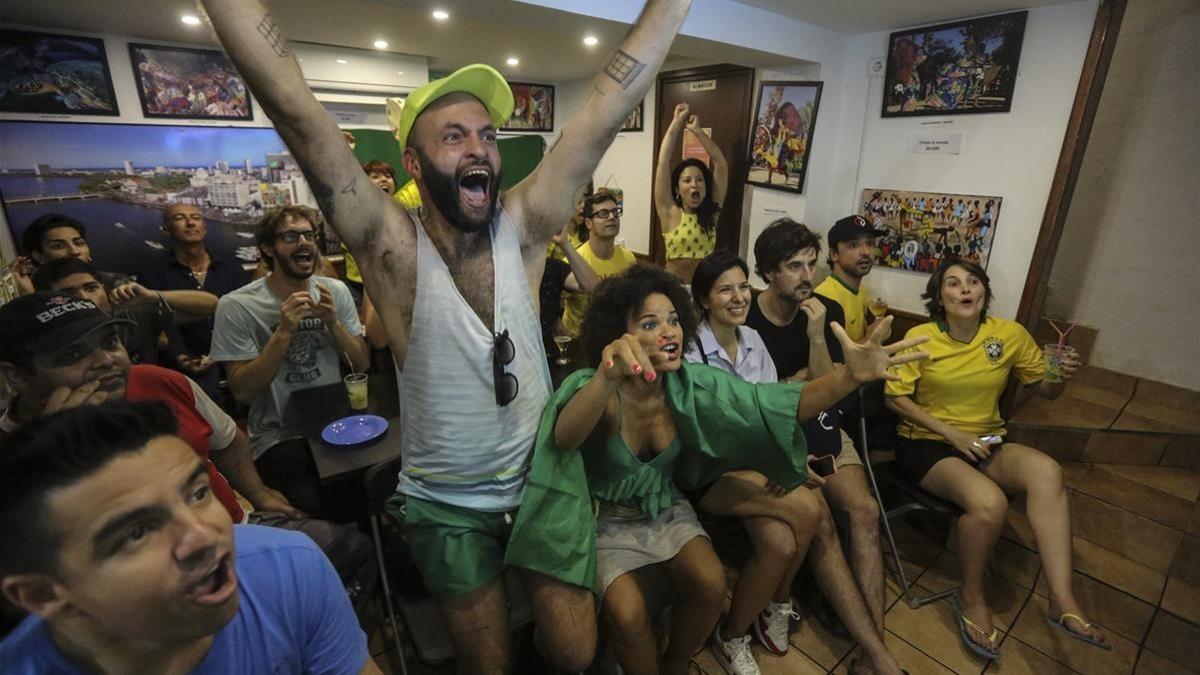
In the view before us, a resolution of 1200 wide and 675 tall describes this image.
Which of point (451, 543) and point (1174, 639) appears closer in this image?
point (451, 543)

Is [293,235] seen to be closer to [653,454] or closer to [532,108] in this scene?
[653,454]

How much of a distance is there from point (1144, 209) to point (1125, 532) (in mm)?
1602

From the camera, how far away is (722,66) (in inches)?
165

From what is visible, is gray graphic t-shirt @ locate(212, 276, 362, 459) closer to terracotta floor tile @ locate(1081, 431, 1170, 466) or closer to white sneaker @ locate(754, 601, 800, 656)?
white sneaker @ locate(754, 601, 800, 656)

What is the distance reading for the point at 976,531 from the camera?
6.43 ft

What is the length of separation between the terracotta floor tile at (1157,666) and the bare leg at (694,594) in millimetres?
1581

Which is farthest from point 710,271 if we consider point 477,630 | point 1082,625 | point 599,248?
point 1082,625

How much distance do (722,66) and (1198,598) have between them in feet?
13.1

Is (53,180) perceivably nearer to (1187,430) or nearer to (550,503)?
(550,503)

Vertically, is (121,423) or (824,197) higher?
(824,197)

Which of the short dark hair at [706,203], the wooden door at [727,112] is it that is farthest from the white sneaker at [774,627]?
the wooden door at [727,112]

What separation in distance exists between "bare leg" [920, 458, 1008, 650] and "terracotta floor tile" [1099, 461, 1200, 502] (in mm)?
1397

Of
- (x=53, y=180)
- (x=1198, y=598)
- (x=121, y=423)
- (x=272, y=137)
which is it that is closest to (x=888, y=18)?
(x=1198, y=598)

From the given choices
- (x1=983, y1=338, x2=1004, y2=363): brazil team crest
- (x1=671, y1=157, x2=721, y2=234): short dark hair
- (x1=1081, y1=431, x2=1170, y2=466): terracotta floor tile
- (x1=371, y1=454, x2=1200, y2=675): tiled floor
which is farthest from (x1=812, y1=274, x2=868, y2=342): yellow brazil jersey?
(x1=1081, y1=431, x2=1170, y2=466): terracotta floor tile
